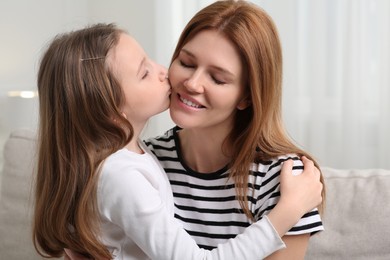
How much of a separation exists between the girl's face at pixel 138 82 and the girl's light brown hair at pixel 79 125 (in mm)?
21

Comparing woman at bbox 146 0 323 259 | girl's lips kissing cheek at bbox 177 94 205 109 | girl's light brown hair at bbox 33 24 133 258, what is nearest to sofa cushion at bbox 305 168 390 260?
woman at bbox 146 0 323 259

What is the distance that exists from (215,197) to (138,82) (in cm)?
39

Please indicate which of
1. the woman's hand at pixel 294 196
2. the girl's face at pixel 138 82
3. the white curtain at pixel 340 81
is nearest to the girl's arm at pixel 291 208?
the woman's hand at pixel 294 196

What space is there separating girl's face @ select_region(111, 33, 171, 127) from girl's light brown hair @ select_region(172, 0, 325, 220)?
13cm

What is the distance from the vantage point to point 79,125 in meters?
1.62

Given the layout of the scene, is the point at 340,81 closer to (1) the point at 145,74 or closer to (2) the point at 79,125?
(1) the point at 145,74

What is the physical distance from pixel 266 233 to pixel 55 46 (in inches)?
26.0

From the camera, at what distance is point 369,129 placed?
118 inches

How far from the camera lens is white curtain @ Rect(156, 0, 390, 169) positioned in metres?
2.90

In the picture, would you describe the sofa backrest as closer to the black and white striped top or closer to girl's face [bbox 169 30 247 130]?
the black and white striped top

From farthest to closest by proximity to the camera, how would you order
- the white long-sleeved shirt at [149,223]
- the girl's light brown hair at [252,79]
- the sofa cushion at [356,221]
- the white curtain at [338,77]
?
the white curtain at [338,77] → the sofa cushion at [356,221] → the girl's light brown hair at [252,79] → the white long-sleeved shirt at [149,223]

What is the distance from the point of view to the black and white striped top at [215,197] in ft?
5.61

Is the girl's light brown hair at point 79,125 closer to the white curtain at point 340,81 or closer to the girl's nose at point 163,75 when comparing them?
the girl's nose at point 163,75

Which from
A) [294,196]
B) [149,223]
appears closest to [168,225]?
[149,223]
